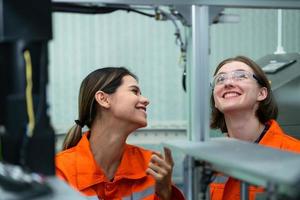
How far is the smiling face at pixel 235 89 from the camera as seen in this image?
5.42 feet

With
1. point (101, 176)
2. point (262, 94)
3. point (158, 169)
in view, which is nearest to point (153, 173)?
point (158, 169)

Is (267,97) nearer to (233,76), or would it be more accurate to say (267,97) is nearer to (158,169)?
(233,76)

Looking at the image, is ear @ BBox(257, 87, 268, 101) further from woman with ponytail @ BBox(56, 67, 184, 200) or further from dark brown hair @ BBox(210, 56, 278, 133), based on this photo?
woman with ponytail @ BBox(56, 67, 184, 200)

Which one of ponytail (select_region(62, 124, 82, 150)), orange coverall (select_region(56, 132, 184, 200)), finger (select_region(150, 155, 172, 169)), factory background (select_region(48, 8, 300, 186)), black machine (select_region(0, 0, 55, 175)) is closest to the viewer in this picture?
black machine (select_region(0, 0, 55, 175))

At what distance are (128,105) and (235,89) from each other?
424 mm

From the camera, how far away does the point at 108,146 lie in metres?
1.76

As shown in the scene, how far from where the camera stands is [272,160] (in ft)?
2.67

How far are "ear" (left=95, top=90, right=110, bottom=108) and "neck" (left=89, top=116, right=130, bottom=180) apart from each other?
0.25 feet

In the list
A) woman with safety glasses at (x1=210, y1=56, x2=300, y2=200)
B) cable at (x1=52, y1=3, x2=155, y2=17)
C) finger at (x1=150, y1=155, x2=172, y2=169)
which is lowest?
finger at (x1=150, y1=155, x2=172, y2=169)

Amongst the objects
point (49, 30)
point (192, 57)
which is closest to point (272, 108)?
point (192, 57)

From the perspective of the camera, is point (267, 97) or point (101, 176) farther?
point (267, 97)

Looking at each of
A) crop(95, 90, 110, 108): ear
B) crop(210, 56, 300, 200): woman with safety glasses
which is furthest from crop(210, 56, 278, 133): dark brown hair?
crop(95, 90, 110, 108): ear

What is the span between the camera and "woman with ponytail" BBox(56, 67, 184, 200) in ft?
5.35

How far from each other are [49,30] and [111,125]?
3.21ft
